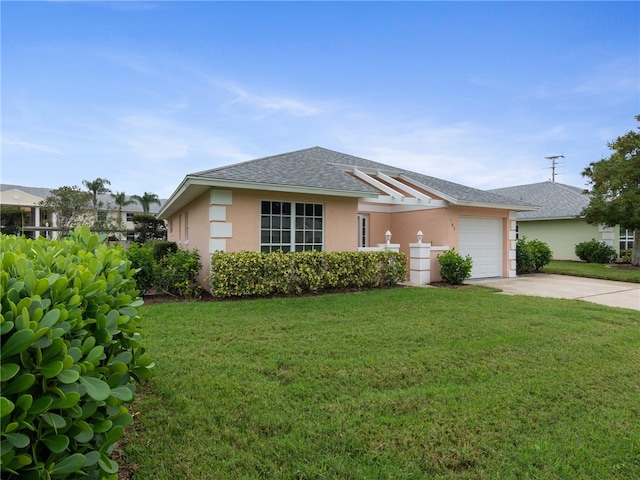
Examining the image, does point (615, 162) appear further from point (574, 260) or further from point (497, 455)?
point (497, 455)

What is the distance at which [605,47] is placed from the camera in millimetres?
10523

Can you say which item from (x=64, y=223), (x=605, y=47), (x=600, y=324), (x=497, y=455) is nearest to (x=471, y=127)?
(x=605, y=47)

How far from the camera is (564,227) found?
22.9m

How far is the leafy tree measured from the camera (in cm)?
3197

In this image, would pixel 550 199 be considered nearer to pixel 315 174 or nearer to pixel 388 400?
pixel 315 174

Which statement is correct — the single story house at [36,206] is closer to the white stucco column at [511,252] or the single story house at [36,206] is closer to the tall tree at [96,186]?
the tall tree at [96,186]

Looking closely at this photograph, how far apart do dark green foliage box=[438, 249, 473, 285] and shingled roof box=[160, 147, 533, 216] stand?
2.15m

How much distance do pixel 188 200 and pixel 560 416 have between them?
12.2 m

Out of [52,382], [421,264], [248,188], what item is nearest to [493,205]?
[421,264]

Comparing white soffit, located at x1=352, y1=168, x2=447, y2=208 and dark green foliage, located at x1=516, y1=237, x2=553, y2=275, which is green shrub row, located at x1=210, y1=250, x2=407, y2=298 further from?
dark green foliage, located at x1=516, y1=237, x2=553, y2=275

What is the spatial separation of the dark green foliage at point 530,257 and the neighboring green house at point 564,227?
686cm

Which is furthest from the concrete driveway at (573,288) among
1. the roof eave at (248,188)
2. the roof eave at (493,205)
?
the roof eave at (248,188)

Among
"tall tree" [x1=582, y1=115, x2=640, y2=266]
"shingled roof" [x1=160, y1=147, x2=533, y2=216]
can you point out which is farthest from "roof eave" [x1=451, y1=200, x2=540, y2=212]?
"tall tree" [x1=582, y1=115, x2=640, y2=266]

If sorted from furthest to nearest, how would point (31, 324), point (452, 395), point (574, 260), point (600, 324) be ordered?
point (574, 260)
point (600, 324)
point (452, 395)
point (31, 324)
